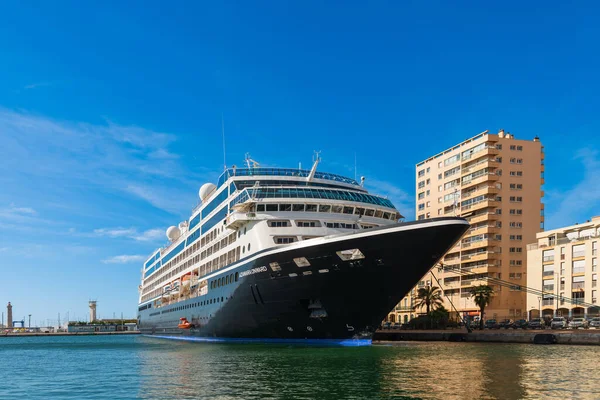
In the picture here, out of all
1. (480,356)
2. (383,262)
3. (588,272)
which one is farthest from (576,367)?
(588,272)

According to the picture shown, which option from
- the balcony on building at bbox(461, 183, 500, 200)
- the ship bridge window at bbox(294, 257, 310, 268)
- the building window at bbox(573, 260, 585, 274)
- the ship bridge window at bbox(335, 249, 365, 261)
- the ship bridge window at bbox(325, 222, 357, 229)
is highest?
the balcony on building at bbox(461, 183, 500, 200)

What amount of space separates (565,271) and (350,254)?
Answer: 174ft

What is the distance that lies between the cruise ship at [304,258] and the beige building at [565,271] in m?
37.6

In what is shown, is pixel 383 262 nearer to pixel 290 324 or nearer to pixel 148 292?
pixel 290 324

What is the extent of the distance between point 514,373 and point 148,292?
75.1 m

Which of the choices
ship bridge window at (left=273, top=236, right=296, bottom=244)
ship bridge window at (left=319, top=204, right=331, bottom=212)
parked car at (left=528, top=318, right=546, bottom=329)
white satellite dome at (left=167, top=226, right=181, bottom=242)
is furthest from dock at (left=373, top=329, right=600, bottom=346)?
white satellite dome at (left=167, top=226, right=181, bottom=242)

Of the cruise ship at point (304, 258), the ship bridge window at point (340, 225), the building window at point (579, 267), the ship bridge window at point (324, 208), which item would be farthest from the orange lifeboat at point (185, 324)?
the building window at point (579, 267)

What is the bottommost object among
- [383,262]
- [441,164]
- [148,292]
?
[148,292]

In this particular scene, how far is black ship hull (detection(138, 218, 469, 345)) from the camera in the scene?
120 feet

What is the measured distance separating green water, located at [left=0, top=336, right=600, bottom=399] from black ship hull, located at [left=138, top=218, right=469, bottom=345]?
1565mm

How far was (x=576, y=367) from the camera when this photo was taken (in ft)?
105

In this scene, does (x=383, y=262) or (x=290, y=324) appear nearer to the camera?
(x=383, y=262)

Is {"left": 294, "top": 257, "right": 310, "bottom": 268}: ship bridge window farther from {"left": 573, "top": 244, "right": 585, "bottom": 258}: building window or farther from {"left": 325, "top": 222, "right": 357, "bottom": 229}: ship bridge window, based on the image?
{"left": 573, "top": 244, "right": 585, "bottom": 258}: building window

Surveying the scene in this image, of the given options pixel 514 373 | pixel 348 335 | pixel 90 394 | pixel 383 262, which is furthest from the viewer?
pixel 348 335
